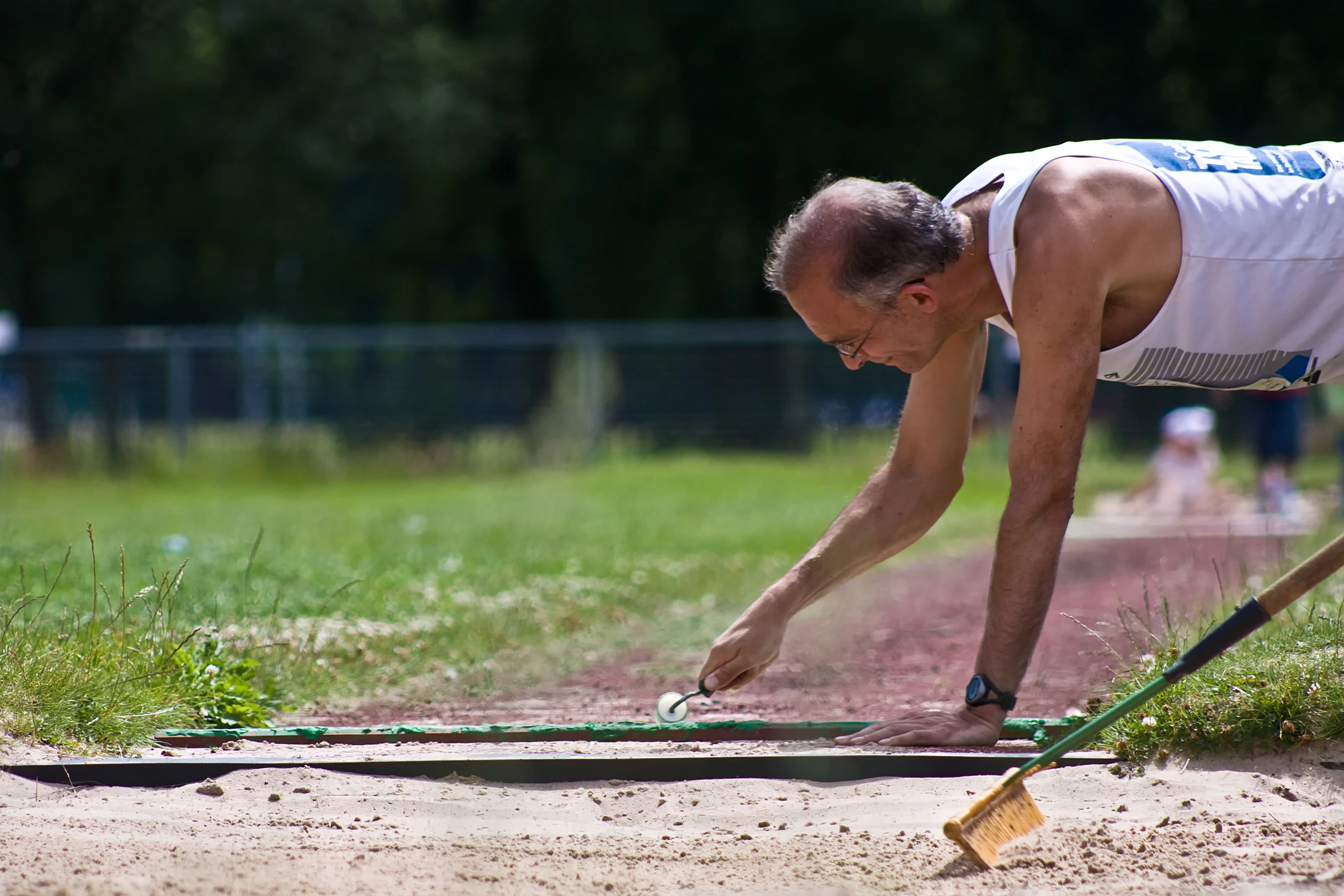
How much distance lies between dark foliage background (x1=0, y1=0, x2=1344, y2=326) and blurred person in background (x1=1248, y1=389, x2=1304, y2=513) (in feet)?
43.7

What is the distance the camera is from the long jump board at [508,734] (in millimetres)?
3750

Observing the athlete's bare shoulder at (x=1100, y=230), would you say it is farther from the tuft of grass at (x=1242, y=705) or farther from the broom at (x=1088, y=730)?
the tuft of grass at (x=1242, y=705)

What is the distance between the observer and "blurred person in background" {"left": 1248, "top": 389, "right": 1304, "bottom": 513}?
1090 cm

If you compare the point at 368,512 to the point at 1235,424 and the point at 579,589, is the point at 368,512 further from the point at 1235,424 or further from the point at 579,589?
the point at 1235,424

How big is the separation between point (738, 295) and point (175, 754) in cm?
2518

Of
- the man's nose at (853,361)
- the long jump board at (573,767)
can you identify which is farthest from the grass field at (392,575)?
the man's nose at (853,361)

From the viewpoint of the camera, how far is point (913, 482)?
373cm

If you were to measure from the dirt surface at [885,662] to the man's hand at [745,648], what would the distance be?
2.66 ft

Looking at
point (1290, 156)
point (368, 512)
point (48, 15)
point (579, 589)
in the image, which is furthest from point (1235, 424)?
point (1290, 156)

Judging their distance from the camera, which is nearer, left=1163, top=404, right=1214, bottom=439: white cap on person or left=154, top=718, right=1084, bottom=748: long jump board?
left=154, top=718, right=1084, bottom=748: long jump board

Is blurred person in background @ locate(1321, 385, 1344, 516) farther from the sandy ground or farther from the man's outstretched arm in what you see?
the sandy ground

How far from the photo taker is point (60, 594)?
505 centimetres

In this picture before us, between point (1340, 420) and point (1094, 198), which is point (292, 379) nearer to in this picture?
point (1340, 420)

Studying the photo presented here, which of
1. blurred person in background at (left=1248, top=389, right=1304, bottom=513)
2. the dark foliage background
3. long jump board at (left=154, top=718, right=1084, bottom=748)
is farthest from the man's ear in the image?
the dark foliage background
